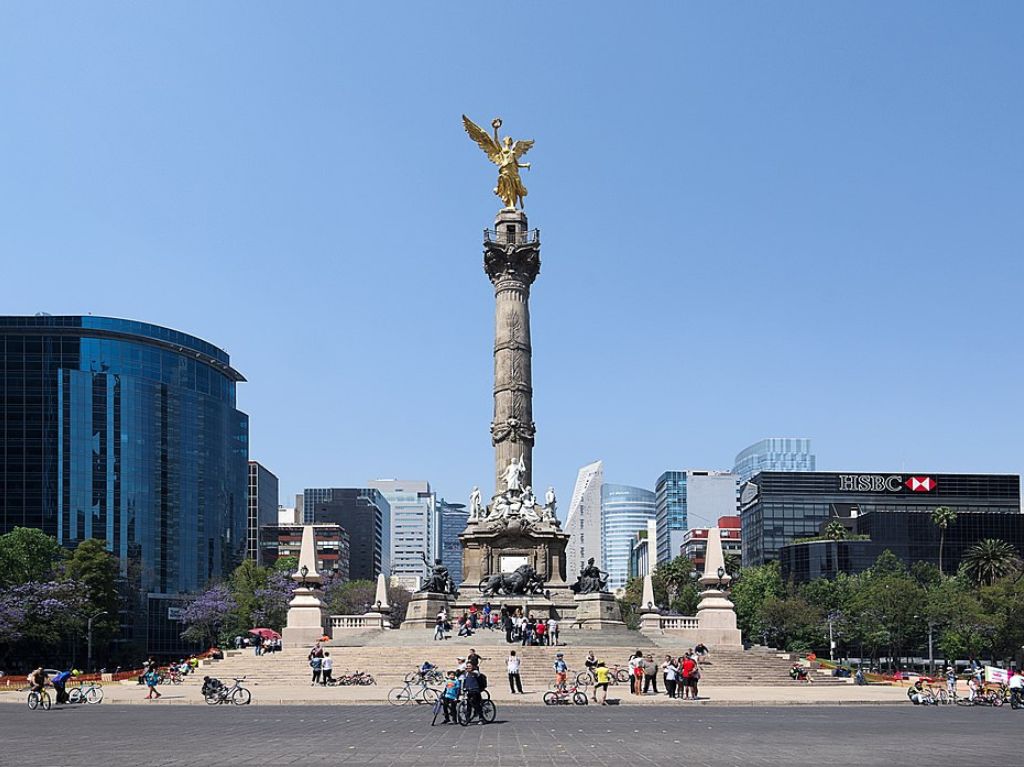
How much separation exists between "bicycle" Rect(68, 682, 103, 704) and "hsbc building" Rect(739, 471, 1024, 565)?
5011 inches

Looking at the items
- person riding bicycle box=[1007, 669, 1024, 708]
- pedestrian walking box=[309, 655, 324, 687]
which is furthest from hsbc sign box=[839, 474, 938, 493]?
pedestrian walking box=[309, 655, 324, 687]

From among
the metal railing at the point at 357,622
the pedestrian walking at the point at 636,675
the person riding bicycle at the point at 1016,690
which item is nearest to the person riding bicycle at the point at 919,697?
the person riding bicycle at the point at 1016,690

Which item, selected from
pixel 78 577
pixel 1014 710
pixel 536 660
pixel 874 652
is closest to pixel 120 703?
pixel 536 660

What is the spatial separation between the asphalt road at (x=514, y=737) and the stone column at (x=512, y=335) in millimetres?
40434

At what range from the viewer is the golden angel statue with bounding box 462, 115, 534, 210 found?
279 ft

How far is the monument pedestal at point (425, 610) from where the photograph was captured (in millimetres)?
68963

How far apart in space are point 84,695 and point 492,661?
1581cm

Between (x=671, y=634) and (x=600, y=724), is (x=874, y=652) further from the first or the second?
(x=600, y=724)

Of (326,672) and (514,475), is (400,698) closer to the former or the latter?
(326,672)

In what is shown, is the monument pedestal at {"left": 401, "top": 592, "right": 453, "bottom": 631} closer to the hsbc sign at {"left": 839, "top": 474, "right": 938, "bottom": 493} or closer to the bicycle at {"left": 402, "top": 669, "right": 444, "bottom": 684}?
the bicycle at {"left": 402, "top": 669, "right": 444, "bottom": 684}

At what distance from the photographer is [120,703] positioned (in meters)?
42.7

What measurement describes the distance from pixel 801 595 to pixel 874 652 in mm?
7768

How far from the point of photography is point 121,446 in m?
133

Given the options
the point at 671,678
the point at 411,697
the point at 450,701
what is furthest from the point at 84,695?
the point at 671,678
